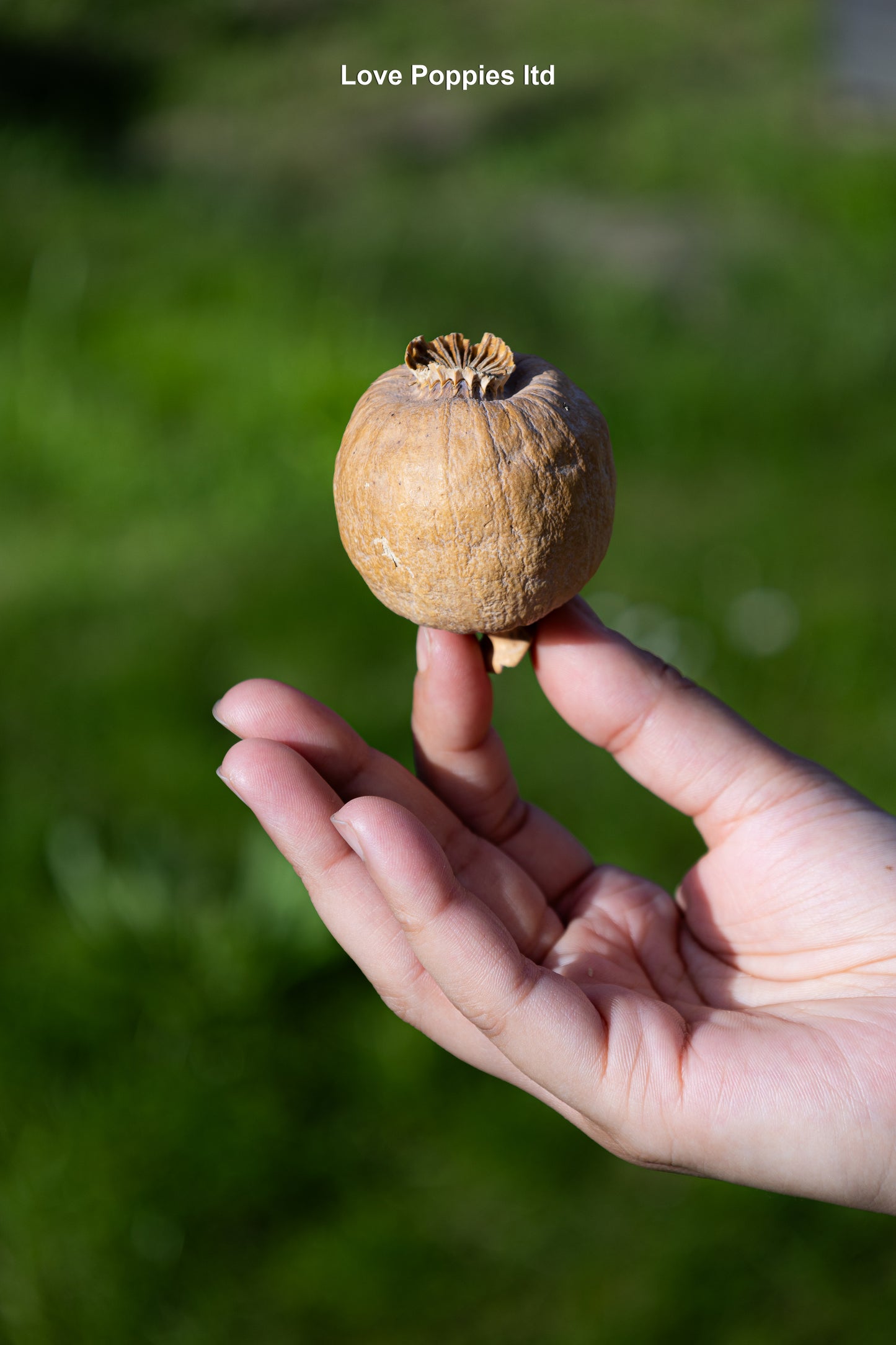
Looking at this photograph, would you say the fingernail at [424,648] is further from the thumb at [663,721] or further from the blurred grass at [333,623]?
the blurred grass at [333,623]

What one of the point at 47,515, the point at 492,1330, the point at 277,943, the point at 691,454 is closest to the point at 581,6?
the point at 691,454

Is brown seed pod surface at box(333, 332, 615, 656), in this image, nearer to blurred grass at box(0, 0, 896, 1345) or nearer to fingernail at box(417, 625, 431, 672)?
fingernail at box(417, 625, 431, 672)

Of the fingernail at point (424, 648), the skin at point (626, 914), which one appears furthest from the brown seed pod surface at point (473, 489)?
the skin at point (626, 914)

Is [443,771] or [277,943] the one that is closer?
[443,771]

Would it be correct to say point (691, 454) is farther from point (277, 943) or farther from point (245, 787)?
point (245, 787)

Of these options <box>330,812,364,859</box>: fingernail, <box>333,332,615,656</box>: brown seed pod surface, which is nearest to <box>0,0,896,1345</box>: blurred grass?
<box>330,812,364,859</box>: fingernail
